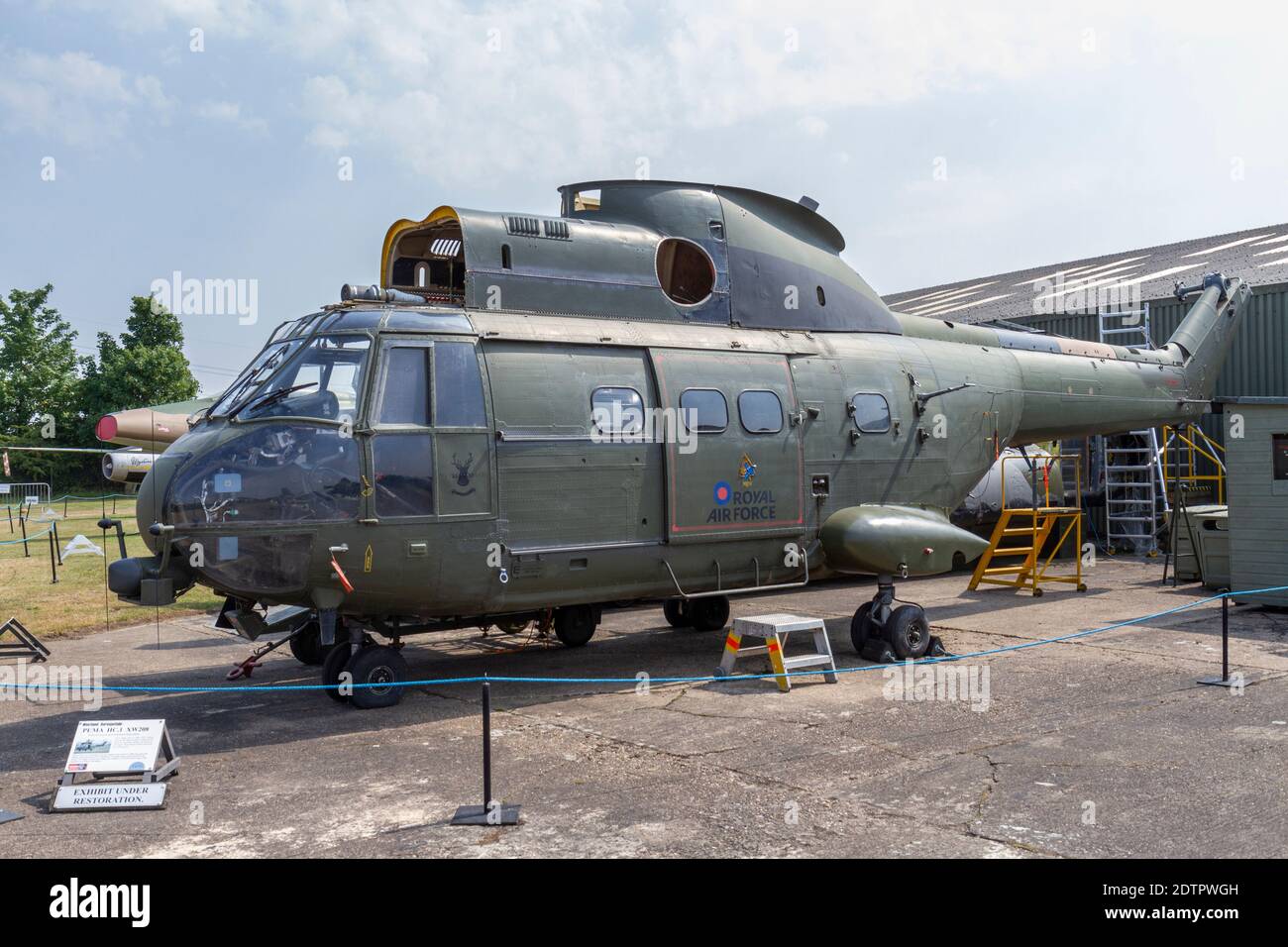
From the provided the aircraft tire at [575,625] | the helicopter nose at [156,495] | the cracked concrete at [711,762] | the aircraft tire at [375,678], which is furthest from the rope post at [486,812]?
the aircraft tire at [575,625]

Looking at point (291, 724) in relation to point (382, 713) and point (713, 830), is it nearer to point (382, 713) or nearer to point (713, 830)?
point (382, 713)

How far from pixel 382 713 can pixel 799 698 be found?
150 inches

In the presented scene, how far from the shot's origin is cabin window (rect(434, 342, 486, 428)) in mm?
9539

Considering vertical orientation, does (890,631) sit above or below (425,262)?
below

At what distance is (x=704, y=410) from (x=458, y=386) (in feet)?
8.72

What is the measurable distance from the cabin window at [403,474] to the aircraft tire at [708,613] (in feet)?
18.0

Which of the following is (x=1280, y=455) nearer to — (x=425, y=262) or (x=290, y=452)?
(x=425, y=262)

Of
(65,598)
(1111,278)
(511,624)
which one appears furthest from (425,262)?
(1111,278)

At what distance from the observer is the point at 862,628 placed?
1191 cm

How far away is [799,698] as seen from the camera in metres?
10.2

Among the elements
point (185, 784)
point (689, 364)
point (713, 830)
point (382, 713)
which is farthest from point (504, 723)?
point (689, 364)

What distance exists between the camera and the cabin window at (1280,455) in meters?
14.6

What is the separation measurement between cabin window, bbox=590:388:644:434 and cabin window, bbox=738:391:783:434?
1223mm

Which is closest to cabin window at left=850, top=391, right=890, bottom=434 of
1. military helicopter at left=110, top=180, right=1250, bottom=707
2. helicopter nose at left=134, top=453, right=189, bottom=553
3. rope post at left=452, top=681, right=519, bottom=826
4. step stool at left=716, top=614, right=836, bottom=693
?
military helicopter at left=110, top=180, right=1250, bottom=707
